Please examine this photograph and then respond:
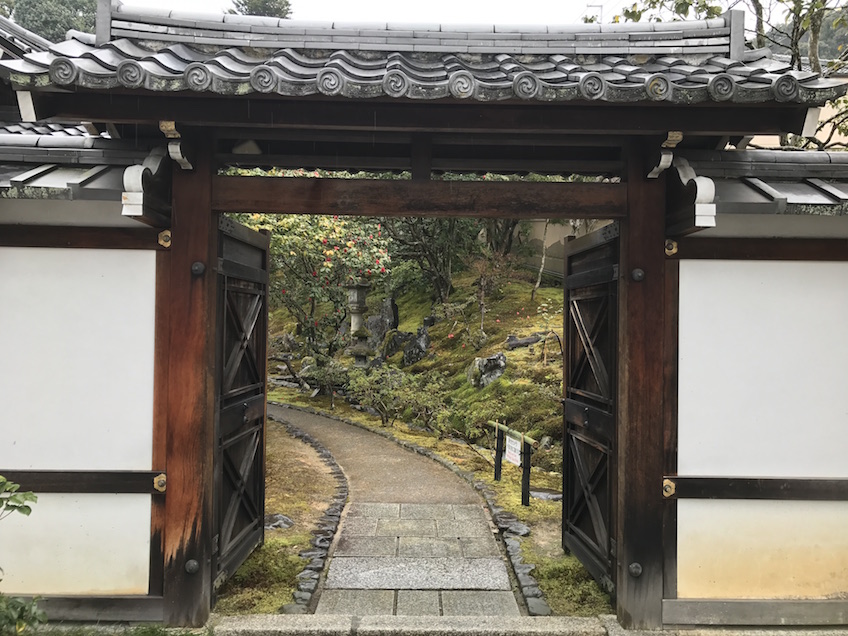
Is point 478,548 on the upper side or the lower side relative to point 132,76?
lower

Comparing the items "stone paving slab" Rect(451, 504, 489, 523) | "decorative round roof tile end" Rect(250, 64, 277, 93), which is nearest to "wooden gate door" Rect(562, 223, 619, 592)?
"stone paving slab" Rect(451, 504, 489, 523)

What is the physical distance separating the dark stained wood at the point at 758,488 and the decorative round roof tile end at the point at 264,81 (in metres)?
3.66

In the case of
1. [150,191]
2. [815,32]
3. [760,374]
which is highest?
[815,32]

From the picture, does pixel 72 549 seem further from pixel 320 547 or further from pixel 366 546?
pixel 366 546

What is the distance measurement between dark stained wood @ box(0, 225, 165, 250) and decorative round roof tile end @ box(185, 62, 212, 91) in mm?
1290

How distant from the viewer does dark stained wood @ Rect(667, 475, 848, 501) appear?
421cm

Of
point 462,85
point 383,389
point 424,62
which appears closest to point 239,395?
point 424,62

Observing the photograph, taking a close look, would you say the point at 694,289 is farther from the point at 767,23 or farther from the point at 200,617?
the point at 767,23

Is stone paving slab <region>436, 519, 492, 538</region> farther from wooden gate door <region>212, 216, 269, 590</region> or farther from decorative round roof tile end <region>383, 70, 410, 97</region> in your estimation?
decorative round roof tile end <region>383, 70, 410, 97</region>

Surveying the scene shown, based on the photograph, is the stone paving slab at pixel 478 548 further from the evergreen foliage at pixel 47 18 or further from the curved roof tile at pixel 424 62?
the evergreen foliage at pixel 47 18

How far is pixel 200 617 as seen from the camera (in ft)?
13.6

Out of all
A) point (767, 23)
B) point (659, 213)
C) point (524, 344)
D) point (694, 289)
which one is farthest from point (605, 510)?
point (524, 344)

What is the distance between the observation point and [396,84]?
11.0ft

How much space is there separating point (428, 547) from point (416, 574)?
0.71m
